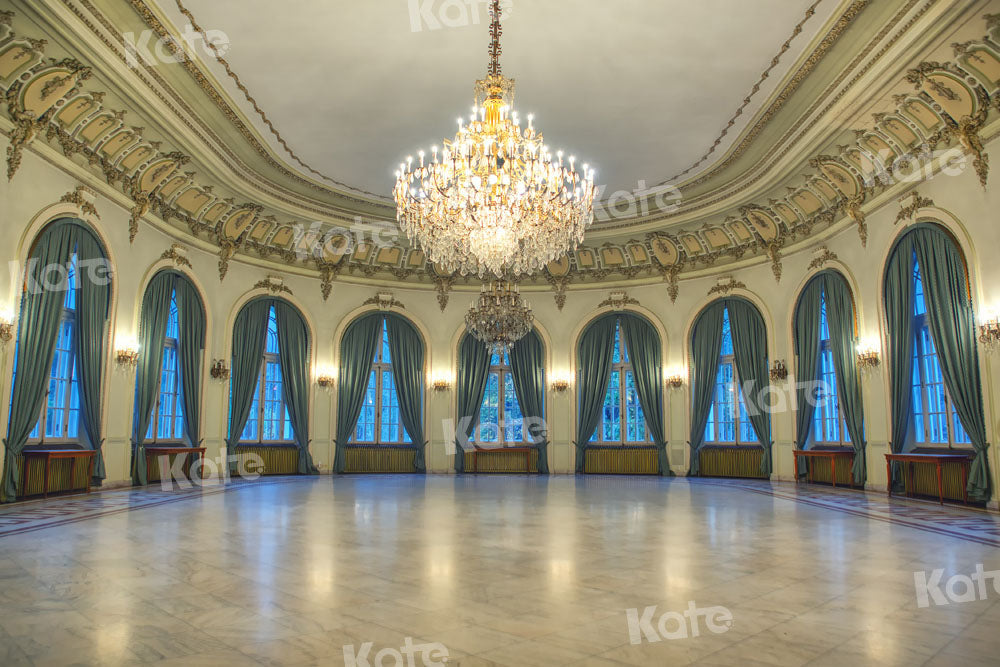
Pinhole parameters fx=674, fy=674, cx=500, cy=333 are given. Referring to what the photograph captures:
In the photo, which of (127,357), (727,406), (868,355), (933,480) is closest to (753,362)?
(727,406)

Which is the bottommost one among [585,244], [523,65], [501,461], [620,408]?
[501,461]

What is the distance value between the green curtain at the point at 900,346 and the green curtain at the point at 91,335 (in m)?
11.8

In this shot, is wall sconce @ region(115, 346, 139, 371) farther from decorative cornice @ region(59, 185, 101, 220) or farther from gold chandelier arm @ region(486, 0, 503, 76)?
gold chandelier arm @ region(486, 0, 503, 76)

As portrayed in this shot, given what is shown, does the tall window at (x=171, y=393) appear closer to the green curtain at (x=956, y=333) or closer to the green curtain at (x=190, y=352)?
the green curtain at (x=190, y=352)

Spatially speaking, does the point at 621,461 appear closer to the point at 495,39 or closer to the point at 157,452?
the point at 157,452

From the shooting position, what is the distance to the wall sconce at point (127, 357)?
10.5 meters

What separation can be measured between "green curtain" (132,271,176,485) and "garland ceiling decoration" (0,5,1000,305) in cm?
127

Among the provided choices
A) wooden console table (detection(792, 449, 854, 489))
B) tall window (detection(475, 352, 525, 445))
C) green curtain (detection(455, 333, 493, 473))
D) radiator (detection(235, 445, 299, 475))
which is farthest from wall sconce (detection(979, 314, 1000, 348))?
radiator (detection(235, 445, 299, 475))

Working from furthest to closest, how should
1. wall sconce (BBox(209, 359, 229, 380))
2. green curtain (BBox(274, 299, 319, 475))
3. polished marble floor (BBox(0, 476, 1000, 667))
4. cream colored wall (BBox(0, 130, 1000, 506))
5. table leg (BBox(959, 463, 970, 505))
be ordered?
green curtain (BBox(274, 299, 319, 475))
wall sconce (BBox(209, 359, 229, 380))
table leg (BBox(959, 463, 970, 505))
cream colored wall (BBox(0, 130, 1000, 506))
polished marble floor (BBox(0, 476, 1000, 667))

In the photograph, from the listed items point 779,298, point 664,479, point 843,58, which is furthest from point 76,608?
point 779,298

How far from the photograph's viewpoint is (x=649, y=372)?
15172 millimetres

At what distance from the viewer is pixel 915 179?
9461 mm

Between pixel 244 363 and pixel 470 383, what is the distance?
16.2ft

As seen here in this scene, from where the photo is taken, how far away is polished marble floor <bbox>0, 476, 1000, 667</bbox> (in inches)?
126
